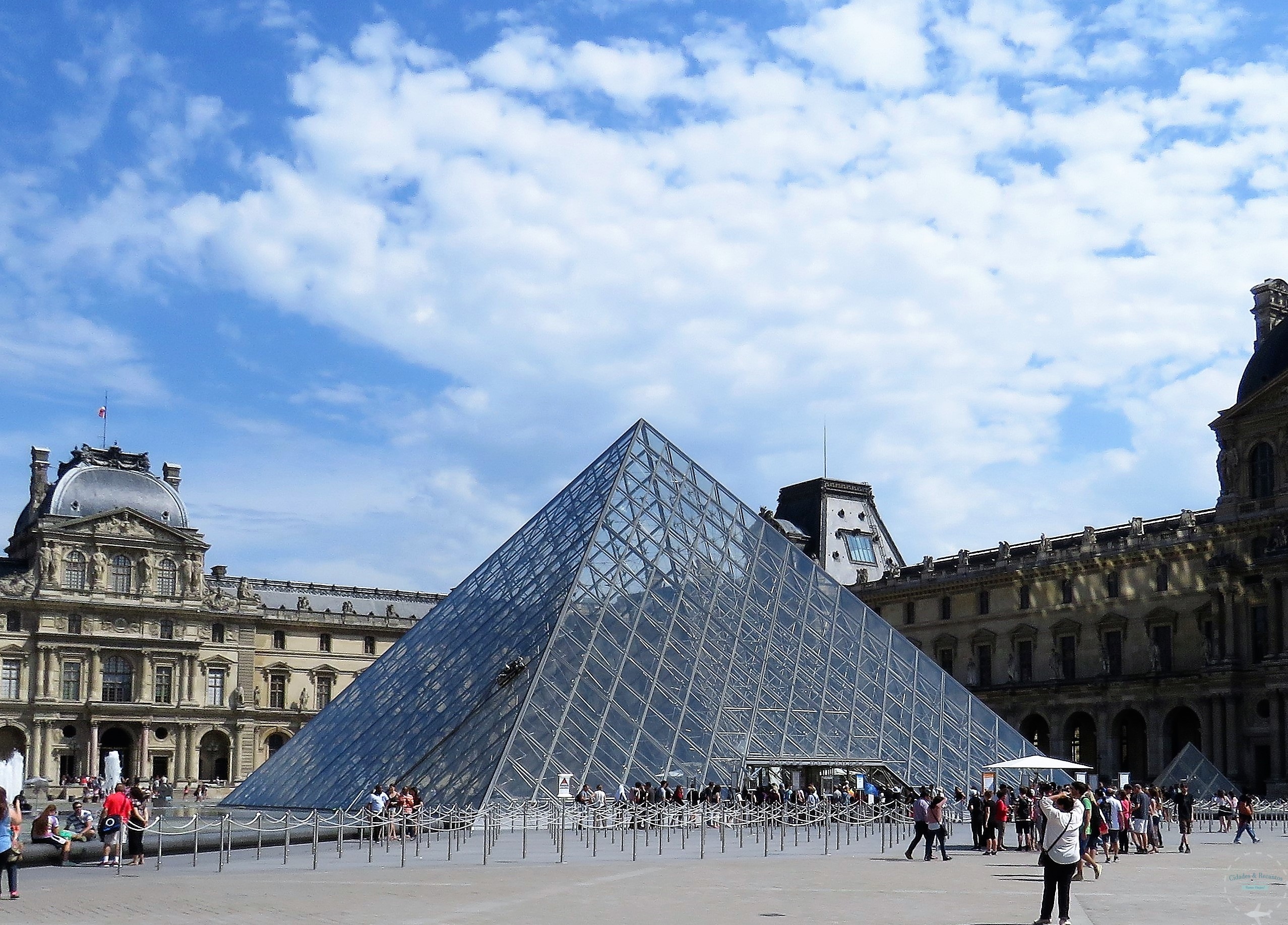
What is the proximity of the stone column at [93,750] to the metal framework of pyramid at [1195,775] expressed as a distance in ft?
154

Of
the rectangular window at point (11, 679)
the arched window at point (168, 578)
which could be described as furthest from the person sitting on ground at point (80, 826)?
the arched window at point (168, 578)

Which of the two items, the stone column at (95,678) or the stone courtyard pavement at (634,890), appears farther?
the stone column at (95,678)

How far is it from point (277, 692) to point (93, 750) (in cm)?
1002

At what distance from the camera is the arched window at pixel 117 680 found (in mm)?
69938

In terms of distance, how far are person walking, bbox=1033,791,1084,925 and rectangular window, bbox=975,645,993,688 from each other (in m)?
51.0

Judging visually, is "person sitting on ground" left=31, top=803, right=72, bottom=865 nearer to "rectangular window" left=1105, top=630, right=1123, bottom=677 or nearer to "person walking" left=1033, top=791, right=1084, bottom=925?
"person walking" left=1033, top=791, right=1084, bottom=925

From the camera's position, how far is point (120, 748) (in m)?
70.8

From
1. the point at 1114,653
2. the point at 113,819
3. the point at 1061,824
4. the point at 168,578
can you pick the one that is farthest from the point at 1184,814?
the point at 168,578

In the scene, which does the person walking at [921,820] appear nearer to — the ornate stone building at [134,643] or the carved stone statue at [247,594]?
the ornate stone building at [134,643]

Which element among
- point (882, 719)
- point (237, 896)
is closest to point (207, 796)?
point (882, 719)

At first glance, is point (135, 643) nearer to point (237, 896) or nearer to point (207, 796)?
point (207, 796)

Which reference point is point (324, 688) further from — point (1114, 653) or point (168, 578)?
point (1114, 653)

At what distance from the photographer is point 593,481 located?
3559 cm

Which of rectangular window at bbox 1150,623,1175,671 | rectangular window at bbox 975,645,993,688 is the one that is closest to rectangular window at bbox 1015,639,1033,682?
rectangular window at bbox 975,645,993,688
